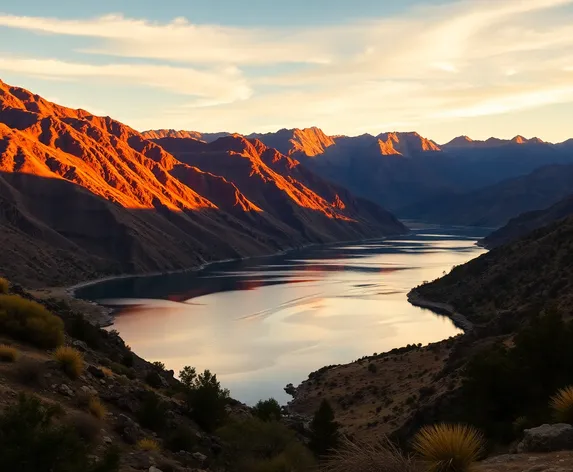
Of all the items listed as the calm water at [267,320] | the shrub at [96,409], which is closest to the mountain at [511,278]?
the calm water at [267,320]

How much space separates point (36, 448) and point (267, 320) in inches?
3484

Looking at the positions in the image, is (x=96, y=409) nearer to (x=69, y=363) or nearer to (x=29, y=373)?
(x=29, y=373)

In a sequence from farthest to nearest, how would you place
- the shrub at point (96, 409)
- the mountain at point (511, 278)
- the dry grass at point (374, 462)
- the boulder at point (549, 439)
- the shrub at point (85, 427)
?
the mountain at point (511, 278) < the shrub at point (96, 409) < the shrub at point (85, 427) < the boulder at point (549, 439) < the dry grass at point (374, 462)

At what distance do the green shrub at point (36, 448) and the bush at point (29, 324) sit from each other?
11389mm

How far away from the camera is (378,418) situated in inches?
1556

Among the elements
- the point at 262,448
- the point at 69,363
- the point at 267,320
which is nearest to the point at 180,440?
the point at 262,448

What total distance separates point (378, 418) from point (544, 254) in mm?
59659

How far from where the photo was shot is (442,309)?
104 metres

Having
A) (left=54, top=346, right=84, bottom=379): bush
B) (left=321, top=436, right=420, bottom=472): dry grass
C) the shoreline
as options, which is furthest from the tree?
the shoreline

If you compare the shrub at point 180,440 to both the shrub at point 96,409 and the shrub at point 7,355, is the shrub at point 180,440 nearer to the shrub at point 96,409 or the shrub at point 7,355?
the shrub at point 96,409

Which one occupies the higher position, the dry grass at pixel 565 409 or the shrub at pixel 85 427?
the dry grass at pixel 565 409

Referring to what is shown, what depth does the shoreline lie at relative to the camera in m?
90.8

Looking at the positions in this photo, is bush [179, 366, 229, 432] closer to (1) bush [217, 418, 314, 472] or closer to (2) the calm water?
(1) bush [217, 418, 314, 472]

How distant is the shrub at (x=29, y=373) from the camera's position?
57.1 ft
